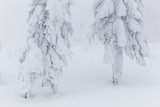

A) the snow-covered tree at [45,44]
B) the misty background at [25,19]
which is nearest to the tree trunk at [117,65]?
the snow-covered tree at [45,44]

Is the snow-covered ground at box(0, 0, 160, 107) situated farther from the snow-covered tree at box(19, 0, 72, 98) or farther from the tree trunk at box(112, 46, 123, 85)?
the snow-covered tree at box(19, 0, 72, 98)

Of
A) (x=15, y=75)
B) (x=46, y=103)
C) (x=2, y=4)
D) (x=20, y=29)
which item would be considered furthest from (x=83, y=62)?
(x=2, y=4)

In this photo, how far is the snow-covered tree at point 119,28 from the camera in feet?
83.5

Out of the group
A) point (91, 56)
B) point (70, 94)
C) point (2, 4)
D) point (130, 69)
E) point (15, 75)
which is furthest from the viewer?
point (2, 4)

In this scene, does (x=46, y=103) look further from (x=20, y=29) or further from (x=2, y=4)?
(x=2, y=4)

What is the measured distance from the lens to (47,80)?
23344 millimetres

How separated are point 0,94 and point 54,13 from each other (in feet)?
20.3

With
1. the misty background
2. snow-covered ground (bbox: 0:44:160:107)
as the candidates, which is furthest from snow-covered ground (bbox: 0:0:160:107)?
the misty background

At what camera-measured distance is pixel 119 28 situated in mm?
A: 25484

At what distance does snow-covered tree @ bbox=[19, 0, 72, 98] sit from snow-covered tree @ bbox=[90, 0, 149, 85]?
3631 millimetres

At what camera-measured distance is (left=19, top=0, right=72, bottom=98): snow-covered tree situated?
2238cm

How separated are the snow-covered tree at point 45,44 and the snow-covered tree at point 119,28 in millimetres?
3631

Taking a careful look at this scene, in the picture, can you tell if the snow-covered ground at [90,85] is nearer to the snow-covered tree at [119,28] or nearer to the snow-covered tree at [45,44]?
the snow-covered tree at [45,44]

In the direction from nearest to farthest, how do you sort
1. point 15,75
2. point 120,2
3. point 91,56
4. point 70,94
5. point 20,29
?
1. point 70,94
2. point 120,2
3. point 15,75
4. point 91,56
5. point 20,29
